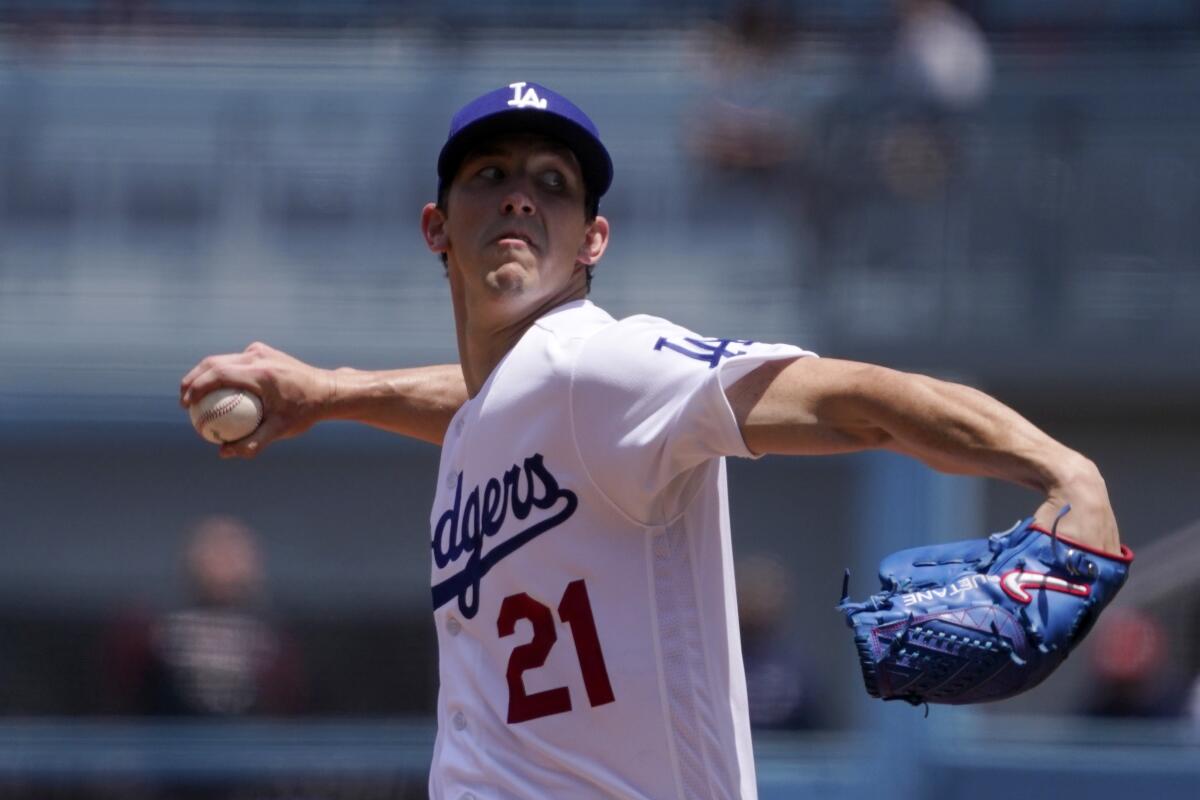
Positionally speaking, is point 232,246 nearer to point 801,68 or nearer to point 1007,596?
point 801,68

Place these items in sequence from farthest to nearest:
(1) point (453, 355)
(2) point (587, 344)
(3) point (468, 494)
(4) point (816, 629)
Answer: (1) point (453, 355) < (4) point (816, 629) < (3) point (468, 494) < (2) point (587, 344)

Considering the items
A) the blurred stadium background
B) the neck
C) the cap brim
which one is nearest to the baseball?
the neck

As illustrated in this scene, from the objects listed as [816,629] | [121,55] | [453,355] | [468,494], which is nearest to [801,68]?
[453,355]

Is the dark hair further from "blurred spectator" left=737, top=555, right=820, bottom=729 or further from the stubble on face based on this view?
"blurred spectator" left=737, top=555, right=820, bottom=729

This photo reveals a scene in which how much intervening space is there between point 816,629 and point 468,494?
5.13 metres

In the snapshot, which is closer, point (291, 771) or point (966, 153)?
point (291, 771)

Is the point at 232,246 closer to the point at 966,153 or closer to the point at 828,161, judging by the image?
the point at 828,161

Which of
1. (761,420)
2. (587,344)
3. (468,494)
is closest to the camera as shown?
(761,420)

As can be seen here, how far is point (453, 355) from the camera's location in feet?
27.8

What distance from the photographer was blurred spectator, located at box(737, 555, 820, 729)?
264 inches

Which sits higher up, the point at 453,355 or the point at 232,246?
the point at 232,246

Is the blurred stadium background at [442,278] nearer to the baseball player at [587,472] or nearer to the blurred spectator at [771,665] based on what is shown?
the blurred spectator at [771,665]

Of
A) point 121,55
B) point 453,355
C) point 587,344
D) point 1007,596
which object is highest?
point 121,55

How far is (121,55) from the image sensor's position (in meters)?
9.44
